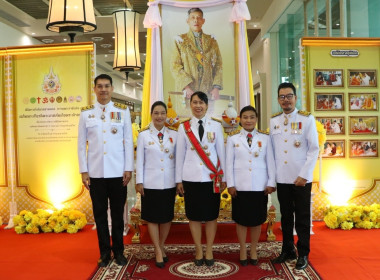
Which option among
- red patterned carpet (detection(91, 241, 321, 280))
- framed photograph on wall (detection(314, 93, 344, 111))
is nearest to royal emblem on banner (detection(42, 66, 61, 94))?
red patterned carpet (detection(91, 241, 321, 280))

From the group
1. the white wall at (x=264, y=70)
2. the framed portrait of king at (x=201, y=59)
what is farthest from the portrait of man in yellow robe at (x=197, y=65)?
the white wall at (x=264, y=70)

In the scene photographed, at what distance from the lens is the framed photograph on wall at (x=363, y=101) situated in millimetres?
5176

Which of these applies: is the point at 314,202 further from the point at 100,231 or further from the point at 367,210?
the point at 100,231

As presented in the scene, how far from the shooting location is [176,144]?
342cm

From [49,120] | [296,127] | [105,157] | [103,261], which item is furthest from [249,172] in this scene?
[49,120]

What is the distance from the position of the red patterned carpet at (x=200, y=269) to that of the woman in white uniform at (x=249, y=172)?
19 centimetres

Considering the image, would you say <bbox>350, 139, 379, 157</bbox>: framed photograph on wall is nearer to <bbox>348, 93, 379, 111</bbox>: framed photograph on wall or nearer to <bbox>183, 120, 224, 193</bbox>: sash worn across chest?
<bbox>348, 93, 379, 111</bbox>: framed photograph on wall

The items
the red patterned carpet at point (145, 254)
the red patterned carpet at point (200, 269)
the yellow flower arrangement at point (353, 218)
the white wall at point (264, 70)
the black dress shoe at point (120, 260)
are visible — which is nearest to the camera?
the red patterned carpet at point (200, 269)

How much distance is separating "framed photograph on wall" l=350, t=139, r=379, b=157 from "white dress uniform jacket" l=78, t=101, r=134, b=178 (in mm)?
3137

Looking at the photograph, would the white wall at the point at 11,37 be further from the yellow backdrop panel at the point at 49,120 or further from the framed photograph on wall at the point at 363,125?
the framed photograph on wall at the point at 363,125

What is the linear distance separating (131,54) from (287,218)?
13.5ft

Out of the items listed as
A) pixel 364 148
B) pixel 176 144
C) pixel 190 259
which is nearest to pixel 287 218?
pixel 190 259

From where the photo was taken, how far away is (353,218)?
15.5 feet

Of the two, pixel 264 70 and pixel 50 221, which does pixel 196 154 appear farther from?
pixel 264 70
